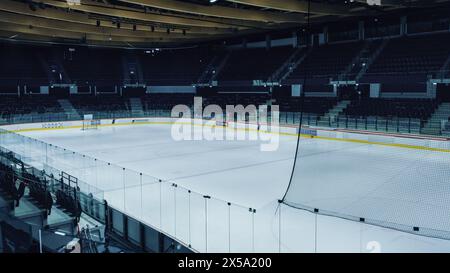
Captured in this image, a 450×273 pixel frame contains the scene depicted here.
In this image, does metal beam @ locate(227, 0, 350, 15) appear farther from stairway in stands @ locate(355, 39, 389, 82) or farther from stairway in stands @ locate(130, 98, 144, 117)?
stairway in stands @ locate(130, 98, 144, 117)

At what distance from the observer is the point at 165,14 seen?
69.5 feet

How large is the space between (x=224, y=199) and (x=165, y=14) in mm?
14719

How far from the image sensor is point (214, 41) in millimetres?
35125

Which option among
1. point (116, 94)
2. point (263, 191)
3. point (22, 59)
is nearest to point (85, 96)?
point (116, 94)

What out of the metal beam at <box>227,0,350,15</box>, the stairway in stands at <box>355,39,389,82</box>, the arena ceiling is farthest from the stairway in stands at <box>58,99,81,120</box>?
the stairway in stands at <box>355,39,389,82</box>

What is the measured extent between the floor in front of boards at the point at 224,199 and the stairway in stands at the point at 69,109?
290 inches

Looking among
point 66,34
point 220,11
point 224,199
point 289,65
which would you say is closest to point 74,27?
point 66,34

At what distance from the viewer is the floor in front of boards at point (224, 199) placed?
659 cm

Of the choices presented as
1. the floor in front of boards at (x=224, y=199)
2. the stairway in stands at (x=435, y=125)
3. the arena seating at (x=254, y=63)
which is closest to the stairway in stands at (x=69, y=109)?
the floor in front of boards at (x=224, y=199)

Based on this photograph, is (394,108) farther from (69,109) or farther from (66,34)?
(69,109)

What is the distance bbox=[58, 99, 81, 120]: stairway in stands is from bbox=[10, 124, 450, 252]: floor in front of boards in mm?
7356

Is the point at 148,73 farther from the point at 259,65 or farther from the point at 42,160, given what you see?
the point at 42,160
